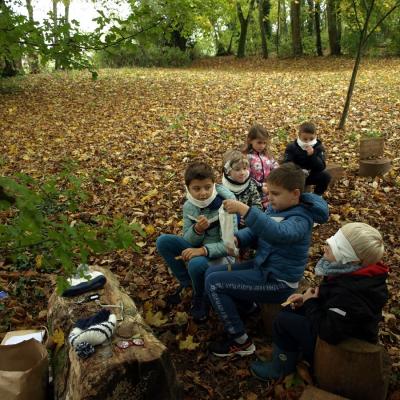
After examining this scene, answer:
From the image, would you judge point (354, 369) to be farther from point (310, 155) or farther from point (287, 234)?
point (310, 155)

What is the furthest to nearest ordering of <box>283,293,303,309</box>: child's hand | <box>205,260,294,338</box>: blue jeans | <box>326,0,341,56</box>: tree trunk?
<box>326,0,341,56</box>: tree trunk, <box>205,260,294,338</box>: blue jeans, <box>283,293,303,309</box>: child's hand

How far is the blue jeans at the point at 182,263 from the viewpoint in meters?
3.62

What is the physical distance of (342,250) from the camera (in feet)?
8.23

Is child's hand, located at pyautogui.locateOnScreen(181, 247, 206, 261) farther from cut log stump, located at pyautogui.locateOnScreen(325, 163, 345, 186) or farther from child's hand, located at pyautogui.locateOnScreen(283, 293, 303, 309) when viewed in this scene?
cut log stump, located at pyautogui.locateOnScreen(325, 163, 345, 186)

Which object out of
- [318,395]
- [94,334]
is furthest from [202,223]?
[318,395]

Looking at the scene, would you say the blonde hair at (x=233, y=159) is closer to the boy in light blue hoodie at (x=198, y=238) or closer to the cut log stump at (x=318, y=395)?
the boy in light blue hoodie at (x=198, y=238)

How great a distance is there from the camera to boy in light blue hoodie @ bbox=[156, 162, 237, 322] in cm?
363

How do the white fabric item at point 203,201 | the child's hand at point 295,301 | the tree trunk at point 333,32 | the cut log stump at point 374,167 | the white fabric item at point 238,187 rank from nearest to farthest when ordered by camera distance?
the child's hand at point 295,301 < the white fabric item at point 203,201 < the white fabric item at point 238,187 < the cut log stump at point 374,167 < the tree trunk at point 333,32

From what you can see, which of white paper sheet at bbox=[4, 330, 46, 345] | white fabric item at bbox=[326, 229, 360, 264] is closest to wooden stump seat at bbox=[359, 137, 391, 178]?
white fabric item at bbox=[326, 229, 360, 264]

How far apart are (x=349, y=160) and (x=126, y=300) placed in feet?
17.5

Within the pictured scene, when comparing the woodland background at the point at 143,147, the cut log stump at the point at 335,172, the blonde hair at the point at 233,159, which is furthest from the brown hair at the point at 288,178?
the cut log stump at the point at 335,172

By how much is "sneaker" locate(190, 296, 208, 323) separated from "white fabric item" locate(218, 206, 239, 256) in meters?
0.61

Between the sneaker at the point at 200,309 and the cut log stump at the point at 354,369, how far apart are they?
128 centimetres

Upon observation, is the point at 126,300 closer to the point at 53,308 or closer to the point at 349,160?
the point at 53,308
